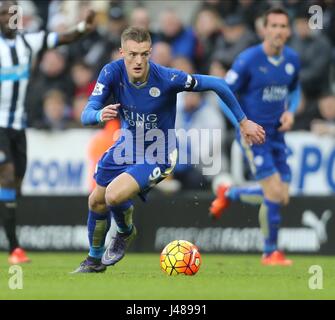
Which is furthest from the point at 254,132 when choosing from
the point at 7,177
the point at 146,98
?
the point at 7,177

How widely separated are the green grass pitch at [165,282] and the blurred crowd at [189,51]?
3567 millimetres

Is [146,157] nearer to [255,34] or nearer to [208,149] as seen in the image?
[208,149]

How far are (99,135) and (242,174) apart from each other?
2103mm

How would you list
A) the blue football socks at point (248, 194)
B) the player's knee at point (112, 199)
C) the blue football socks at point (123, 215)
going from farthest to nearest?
the blue football socks at point (248, 194) < the blue football socks at point (123, 215) < the player's knee at point (112, 199)

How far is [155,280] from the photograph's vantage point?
29.7ft

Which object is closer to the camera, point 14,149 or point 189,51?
point 14,149

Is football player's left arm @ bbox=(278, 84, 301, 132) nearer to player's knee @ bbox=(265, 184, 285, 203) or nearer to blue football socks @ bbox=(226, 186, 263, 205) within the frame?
player's knee @ bbox=(265, 184, 285, 203)

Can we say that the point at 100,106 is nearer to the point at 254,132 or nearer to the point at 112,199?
the point at 112,199

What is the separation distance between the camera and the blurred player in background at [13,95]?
38.5 ft

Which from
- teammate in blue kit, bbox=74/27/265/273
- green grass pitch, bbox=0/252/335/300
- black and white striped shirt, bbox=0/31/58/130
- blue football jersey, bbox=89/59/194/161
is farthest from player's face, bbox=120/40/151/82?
black and white striped shirt, bbox=0/31/58/130

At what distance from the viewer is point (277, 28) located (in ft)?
38.5

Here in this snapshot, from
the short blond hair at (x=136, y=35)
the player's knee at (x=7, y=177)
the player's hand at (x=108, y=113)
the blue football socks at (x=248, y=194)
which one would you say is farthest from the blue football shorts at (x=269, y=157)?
the player's hand at (x=108, y=113)

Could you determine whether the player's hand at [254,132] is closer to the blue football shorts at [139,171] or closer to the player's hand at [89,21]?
the blue football shorts at [139,171]

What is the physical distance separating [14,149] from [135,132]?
111 inches
